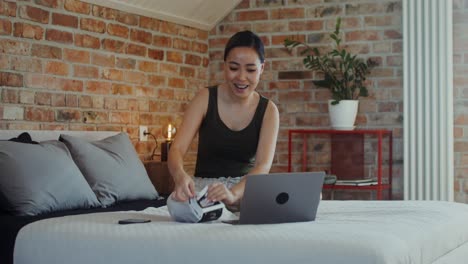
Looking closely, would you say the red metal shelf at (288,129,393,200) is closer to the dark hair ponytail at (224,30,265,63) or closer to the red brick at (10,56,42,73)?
the red brick at (10,56,42,73)

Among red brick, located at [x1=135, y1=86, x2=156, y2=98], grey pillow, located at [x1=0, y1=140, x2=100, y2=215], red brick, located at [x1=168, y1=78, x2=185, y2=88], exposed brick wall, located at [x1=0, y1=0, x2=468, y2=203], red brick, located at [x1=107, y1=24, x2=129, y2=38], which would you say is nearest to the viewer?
grey pillow, located at [x1=0, y1=140, x2=100, y2=215]

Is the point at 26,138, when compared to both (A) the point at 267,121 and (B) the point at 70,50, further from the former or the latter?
(A) the point at 267,121

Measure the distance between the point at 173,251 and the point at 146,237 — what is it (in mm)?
A: 106

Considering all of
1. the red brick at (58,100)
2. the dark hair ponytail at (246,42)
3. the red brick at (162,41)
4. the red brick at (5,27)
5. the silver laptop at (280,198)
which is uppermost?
the red brick at (162,41)

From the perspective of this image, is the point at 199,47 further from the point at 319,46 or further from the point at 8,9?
the point at 8,9

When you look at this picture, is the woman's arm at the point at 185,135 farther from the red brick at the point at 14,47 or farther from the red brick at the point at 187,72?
the red brick at the point at 187,72

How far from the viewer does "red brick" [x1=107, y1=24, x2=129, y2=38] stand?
4.89 m

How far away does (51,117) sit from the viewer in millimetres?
4410

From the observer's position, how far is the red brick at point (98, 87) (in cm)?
470

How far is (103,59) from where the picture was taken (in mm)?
4828

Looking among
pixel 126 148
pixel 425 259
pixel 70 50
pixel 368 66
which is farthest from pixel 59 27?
pixel 425 259

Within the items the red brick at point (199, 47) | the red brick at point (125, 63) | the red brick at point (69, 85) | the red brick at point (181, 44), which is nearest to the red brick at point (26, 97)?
the red brick at point (69, 85)

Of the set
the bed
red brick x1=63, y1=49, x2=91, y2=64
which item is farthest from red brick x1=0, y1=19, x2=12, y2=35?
the bed

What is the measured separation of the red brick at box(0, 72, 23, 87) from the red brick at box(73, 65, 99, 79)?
454mm
